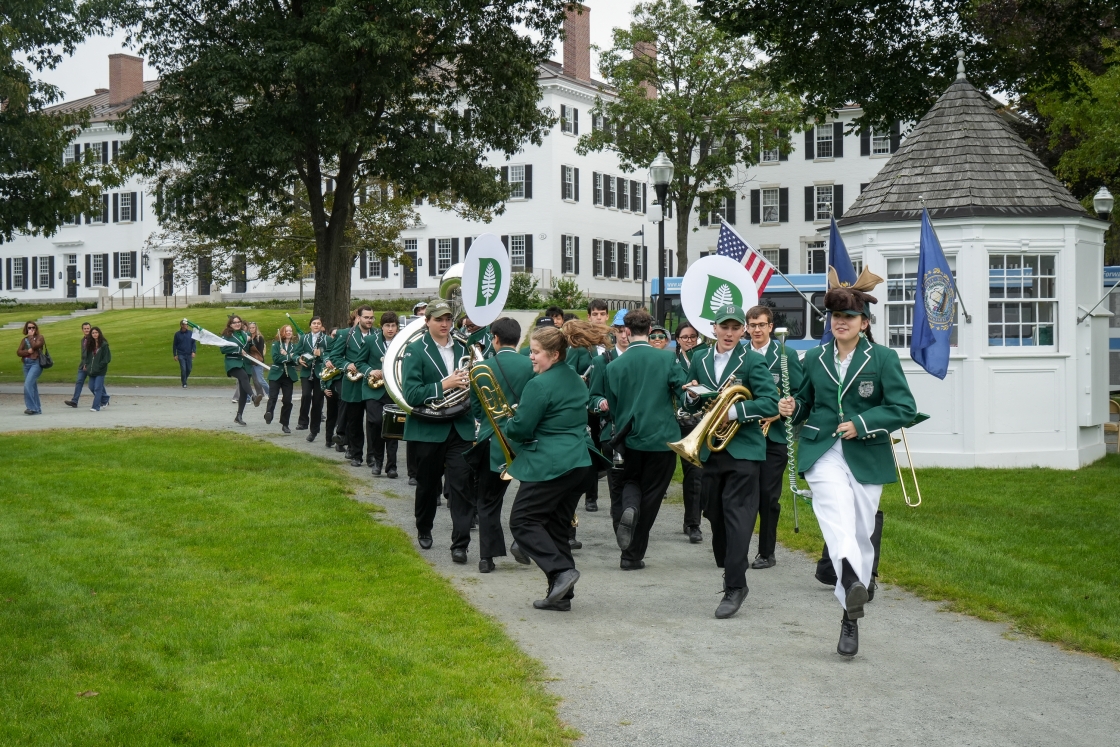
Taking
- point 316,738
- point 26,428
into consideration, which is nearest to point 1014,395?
point 316,738

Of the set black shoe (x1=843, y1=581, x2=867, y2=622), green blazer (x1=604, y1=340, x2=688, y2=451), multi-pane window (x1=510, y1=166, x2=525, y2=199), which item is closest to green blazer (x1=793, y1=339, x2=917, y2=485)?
black shoe (x1=843, y1=581, x2=867, y2=622)

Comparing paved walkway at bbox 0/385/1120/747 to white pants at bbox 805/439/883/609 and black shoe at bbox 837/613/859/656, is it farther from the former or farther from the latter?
white pants at bbox 805/439/883/609

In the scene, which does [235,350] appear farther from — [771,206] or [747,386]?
[771,206]

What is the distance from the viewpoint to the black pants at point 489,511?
30.6 ft

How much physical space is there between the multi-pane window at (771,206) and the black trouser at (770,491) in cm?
5464

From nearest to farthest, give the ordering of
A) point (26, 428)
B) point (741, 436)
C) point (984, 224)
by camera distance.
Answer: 1. point (741, 436)
2. point (984, 224)
3. point (26, 428)

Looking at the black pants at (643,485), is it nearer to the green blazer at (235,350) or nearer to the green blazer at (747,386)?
the green blazer at (747,386)

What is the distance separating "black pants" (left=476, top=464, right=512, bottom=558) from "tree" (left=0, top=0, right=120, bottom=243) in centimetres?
2371

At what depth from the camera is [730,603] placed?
7754 mm

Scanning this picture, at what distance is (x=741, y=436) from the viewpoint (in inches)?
319

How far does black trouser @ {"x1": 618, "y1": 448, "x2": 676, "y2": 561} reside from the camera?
9.22 meters

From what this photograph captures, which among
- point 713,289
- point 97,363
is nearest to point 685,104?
point 97,363

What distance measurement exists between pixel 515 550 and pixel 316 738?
3.37 metres

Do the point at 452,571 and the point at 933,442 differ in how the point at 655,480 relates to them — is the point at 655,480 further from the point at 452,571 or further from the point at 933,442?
the point at 933,442
